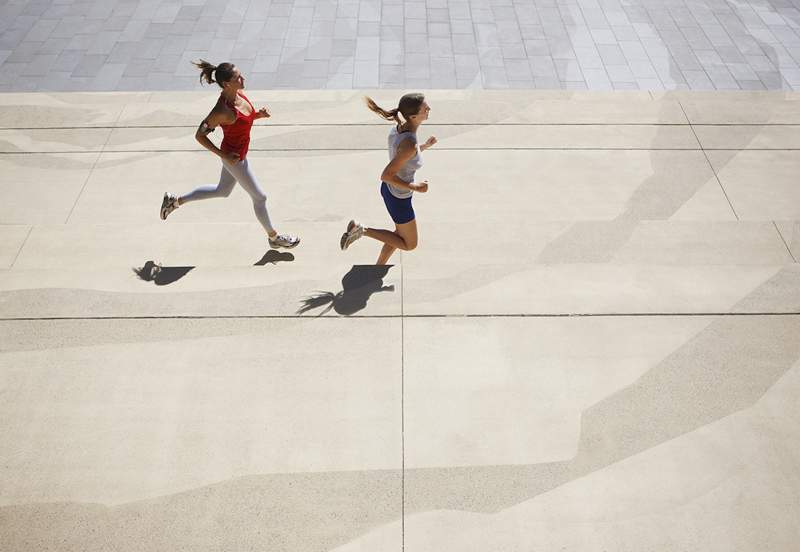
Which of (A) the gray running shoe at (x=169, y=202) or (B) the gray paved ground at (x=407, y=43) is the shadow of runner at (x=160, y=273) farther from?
(B) the gray paved ground at (x=407, y=43)

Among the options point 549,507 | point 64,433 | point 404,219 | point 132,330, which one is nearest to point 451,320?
point 404,219

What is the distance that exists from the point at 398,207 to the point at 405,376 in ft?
4.40

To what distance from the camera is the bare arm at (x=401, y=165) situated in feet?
14.6

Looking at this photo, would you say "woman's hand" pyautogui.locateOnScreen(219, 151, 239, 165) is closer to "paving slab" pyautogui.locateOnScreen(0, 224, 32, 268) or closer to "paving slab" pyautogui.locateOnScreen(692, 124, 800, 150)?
"paving slab" pyautogui.locateOnScreen(0, 224, 32, 268)

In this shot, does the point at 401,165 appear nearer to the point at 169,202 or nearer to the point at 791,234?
the point at 169,202

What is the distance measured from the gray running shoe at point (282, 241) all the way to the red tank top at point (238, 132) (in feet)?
2.43

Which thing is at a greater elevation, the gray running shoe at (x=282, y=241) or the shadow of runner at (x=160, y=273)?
the shadow of runner at (x=160, y=273)

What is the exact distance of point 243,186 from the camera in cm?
541

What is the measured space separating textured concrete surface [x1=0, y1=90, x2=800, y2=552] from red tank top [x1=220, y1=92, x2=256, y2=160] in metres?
0.84

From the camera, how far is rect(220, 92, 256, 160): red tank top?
16.5ft

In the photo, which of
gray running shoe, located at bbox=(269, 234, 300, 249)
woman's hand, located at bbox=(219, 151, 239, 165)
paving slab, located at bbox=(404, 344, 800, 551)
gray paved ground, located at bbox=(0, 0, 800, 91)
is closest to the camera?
paving slab, located at bbox=(404, 344, 800, 551)

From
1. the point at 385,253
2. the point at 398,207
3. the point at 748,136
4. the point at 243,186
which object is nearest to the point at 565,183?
the point at 748,136

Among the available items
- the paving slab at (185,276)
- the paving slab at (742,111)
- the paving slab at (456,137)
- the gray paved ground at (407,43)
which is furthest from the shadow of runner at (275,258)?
the paving slab at (742,111)

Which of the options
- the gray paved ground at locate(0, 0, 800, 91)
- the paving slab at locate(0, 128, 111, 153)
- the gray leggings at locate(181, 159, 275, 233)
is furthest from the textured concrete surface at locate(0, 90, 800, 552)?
the gray paved ground at locate(0, 0, 800, 91)
